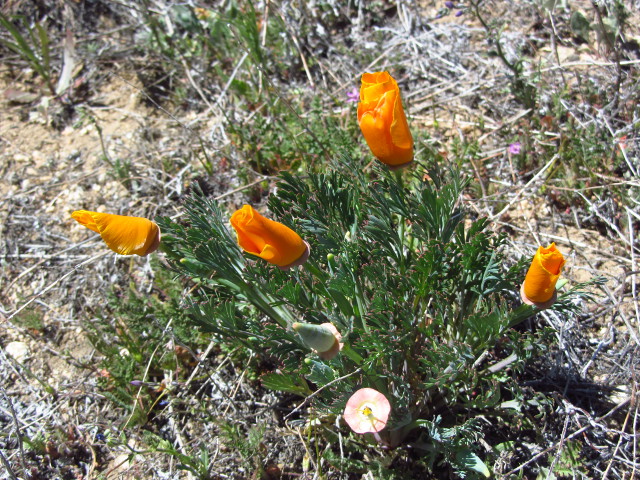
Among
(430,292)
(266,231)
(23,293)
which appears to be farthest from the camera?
(23,293)

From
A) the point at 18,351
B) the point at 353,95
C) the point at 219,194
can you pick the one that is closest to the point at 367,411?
the point at 219,194

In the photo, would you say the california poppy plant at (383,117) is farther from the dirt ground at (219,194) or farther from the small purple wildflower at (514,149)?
the small purple wildflower at (514,149)

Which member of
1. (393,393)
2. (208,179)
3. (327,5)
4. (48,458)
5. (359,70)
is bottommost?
(48,458)

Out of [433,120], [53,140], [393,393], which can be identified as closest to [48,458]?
[393,393]

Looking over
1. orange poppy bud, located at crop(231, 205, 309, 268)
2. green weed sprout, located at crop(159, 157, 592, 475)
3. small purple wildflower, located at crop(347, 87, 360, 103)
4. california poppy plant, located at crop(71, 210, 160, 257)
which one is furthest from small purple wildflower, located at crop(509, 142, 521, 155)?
california poppy plant, located at crop(71, 210, 160, 257)

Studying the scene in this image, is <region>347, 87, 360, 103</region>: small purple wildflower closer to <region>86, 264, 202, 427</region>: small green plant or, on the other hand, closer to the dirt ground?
the dirt ground

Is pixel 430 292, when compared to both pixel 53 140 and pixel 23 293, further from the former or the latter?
pixel 53 140

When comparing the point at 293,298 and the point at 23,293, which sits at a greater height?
the point at 293,298

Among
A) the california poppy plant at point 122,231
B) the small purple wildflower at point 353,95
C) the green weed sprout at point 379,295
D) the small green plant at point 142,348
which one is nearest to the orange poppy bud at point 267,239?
the green weed sprout at point 379,295
